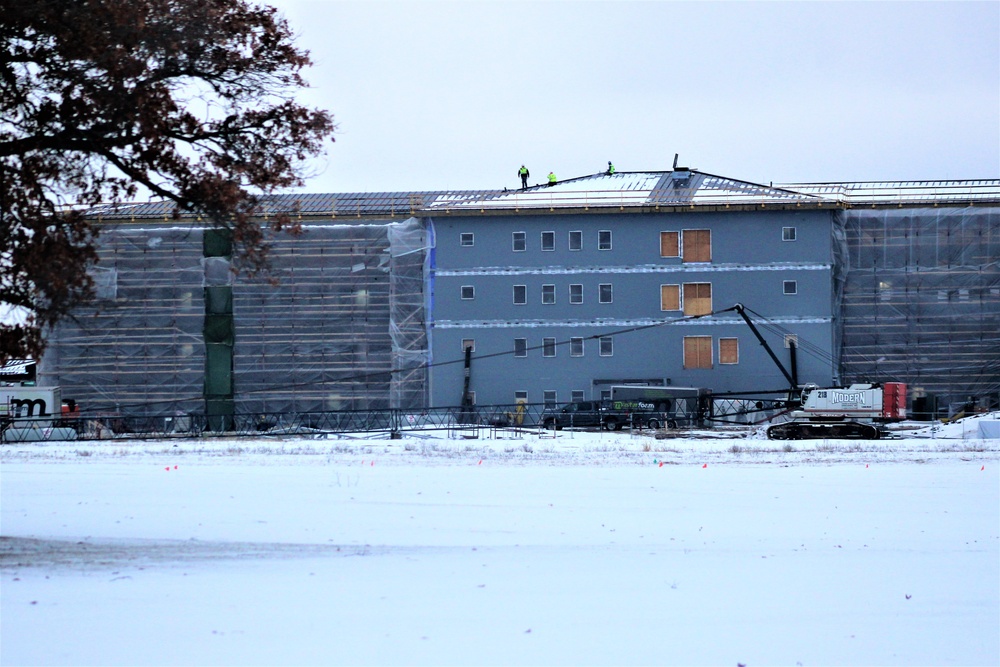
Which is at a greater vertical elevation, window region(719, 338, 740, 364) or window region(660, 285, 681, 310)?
window region(660, 285, 681, 310)

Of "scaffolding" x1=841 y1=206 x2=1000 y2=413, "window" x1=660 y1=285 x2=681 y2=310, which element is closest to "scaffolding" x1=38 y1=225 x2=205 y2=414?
"window" x1=660 y1=285 x2=681 y2=310

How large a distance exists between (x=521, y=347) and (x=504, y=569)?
4327cm

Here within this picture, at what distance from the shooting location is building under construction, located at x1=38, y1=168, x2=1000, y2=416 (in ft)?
172

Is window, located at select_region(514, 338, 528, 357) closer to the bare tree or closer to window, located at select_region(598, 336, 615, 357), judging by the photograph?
window, located at select_region(598, 336, 615, 357)

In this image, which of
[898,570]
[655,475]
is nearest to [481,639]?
[898,570]

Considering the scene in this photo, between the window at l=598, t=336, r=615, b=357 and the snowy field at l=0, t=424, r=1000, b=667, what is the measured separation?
3256cm

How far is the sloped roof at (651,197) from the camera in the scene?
53688 millimetres

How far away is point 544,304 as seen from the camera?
178 feet

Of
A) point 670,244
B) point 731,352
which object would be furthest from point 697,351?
point 670,244

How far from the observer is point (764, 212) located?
5375cm

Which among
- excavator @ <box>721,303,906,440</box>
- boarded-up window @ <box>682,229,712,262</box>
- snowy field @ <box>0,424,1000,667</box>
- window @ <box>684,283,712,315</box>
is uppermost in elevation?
boarded-up window @ <box>682,229,712,262</box>

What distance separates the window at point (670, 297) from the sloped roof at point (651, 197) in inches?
163

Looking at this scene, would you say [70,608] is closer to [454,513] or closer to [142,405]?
[454,513]

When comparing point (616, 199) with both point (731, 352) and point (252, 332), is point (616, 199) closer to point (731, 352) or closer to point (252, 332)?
point (731, 352)
